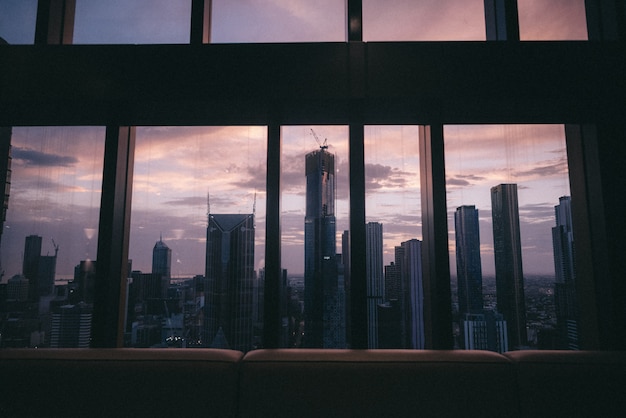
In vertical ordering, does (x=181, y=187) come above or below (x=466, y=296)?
above

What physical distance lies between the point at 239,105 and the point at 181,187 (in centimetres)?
57

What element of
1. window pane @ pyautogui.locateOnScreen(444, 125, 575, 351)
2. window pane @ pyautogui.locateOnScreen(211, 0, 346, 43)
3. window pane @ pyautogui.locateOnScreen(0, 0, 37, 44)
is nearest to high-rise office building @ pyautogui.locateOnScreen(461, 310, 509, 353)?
window pane @ pyautogui.locateOnScreen(444, 125, 575, 351)

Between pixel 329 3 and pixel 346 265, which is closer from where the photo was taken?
pixel 346 265

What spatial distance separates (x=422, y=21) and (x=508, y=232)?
4.44 ft

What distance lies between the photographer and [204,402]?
3.72 ft

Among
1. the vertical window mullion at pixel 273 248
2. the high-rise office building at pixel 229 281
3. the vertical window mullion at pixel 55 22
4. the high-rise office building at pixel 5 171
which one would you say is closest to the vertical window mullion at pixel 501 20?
the vertical window mullion at pixel 273 248

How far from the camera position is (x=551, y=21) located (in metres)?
1.88

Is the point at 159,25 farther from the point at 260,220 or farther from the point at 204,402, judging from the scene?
the point at 204,402

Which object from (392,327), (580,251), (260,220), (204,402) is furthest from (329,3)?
(204,402)

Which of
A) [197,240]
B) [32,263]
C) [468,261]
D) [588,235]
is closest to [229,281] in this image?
[197,240]

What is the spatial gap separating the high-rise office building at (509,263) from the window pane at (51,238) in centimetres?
218

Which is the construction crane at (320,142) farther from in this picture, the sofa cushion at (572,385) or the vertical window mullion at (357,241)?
the sofa cushion at (572,385)

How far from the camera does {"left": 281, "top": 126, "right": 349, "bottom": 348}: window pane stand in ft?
5.50

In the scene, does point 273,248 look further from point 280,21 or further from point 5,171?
point 5,171
